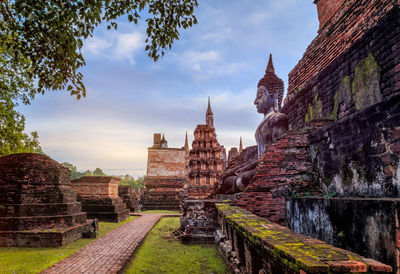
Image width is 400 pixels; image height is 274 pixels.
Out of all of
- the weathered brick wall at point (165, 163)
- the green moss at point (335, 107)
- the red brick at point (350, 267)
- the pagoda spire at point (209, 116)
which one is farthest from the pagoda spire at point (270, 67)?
the pagoda spire at point (209, 116)

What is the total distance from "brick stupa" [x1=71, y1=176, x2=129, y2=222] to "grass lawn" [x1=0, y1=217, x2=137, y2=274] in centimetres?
465

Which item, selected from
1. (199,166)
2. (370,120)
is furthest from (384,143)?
(199,166)

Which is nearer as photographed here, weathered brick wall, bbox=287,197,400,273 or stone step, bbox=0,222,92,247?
weathered brick wall, bbox=287,197,400,273

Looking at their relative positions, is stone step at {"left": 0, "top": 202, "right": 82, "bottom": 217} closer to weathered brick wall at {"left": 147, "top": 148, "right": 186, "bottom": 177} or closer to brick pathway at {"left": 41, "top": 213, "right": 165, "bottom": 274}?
brick pathway at {"left": 41, "top": 213, "right": 165, "bottom": 274}

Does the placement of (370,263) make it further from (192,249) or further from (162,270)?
(192,249)

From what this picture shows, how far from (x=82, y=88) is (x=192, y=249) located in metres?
4.19

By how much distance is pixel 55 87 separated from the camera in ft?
15.4

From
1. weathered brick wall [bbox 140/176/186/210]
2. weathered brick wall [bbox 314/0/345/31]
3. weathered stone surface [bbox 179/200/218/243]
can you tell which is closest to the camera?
weathered stone surface [bbox 179/200/218/243]

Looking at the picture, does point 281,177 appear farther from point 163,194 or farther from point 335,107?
point 163,194

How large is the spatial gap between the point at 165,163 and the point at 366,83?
24.1m

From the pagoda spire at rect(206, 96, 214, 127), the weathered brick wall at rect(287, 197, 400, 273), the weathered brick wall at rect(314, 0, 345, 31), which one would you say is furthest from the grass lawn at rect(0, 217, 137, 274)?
the pagoda spire at rect(206, 96, 214, 127)

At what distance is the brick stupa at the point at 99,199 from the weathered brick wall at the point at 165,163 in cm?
1474

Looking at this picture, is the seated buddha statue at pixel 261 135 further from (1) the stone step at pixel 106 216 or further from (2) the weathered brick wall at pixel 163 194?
(2) the weathered brick wall at pixel 163 194

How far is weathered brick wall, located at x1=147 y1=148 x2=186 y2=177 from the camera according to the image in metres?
26.6
